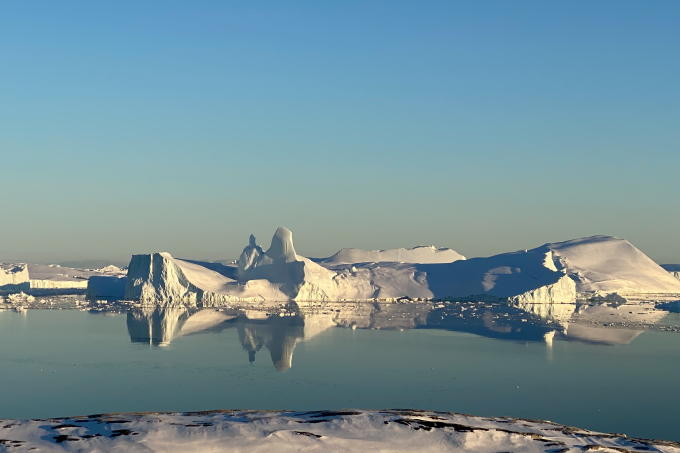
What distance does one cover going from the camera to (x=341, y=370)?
68.2ft

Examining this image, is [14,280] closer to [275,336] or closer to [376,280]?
[376,280]

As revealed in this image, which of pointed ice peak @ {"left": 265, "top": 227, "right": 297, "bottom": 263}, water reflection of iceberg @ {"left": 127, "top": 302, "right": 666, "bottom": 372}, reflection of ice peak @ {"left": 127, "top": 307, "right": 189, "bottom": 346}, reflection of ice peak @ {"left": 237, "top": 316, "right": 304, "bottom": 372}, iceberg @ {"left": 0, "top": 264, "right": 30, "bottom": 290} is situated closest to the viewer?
reflection of ice peak @ {"left": 237, "top": 316, "right": 304, "bottom": 372}

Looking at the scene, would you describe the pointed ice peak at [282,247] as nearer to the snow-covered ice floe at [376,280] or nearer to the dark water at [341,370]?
the snow-covered ice floe at [376,280]

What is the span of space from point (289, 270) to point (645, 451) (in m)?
41.7

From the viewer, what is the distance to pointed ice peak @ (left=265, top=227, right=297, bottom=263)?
195 feet

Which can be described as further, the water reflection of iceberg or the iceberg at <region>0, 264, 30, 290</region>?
the iceberg at <region>0, 264, 30, 290</region>

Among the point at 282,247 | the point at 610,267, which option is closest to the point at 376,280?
the point at 282,247

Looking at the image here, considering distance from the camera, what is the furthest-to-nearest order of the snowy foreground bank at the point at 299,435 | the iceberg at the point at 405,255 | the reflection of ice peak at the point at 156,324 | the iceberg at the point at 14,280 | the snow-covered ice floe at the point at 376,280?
the iceberg at the point at 405,255 < the iceberg at the point at 14,280 < the snow-covered ice floe at the point at 376,280 < the reflection of ice peak at the point at 156,324 < the snowy foreground bank at the point at 299,435

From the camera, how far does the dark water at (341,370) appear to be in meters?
15.9

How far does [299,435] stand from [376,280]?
47517 millimetres

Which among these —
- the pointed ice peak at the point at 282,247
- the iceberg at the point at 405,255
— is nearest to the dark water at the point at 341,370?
the pointed ice peak at the point at 282,247

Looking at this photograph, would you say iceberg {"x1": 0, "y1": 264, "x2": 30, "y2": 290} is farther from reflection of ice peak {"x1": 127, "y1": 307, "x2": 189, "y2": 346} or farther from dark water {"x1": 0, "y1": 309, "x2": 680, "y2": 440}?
dark water {"x1": 0, "y1": 309, "x2": 680, "y2": 440}

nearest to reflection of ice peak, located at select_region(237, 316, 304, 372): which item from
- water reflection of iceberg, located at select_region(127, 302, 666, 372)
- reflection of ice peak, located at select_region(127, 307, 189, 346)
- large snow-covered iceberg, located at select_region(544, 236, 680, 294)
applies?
water reflection of iceberg, located at select_region(127, 302, 666, 372)

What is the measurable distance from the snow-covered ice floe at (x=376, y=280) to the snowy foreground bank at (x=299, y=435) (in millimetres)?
35360
